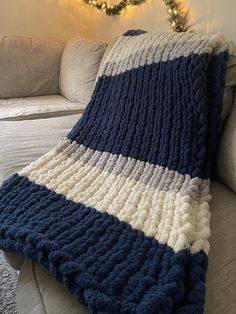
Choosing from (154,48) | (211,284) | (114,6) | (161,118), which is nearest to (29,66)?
(114,6)

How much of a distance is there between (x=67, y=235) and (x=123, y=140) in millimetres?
419

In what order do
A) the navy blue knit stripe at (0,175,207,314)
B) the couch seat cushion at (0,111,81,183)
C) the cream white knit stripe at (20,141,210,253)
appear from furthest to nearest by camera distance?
1. the couch seat cushion at (0,111,81,183)
2. the cream white knit stripe at (20,141,210,253)
3. the navy blue knit stripe at (0,175,207,314)

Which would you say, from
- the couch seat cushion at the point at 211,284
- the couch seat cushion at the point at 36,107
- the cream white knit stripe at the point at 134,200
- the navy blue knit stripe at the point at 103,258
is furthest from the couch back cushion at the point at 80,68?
the couch seat cushion at the point at 211,284

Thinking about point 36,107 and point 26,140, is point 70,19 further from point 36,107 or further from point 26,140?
point 26,140

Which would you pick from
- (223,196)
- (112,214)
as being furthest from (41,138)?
(223,196)

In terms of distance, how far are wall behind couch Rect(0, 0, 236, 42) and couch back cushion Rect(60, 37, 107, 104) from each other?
0.30m

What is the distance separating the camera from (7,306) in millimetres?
1146

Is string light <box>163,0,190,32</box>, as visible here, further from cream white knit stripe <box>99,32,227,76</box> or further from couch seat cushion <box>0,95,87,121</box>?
couch seat cushion <box>0,95,87,121</box>

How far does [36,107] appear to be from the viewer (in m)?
1.79

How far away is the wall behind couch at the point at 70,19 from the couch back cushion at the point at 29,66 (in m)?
0.33

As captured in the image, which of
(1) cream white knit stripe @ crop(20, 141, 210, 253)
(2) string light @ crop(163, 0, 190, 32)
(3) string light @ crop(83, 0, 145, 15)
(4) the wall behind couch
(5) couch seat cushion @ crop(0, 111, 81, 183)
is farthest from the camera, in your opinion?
(3) string light @ crop(83, 0, 145, 15)

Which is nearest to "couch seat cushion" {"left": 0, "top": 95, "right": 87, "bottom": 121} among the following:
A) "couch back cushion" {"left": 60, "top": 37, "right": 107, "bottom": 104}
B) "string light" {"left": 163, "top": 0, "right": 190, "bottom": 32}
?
"couch back cushion" {"left": 60, "top": 37, "right": 107, "bottom": 104}

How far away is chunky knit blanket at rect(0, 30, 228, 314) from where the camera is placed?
602 millimetres

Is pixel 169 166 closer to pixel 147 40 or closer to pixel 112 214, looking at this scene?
pixel 112 214
